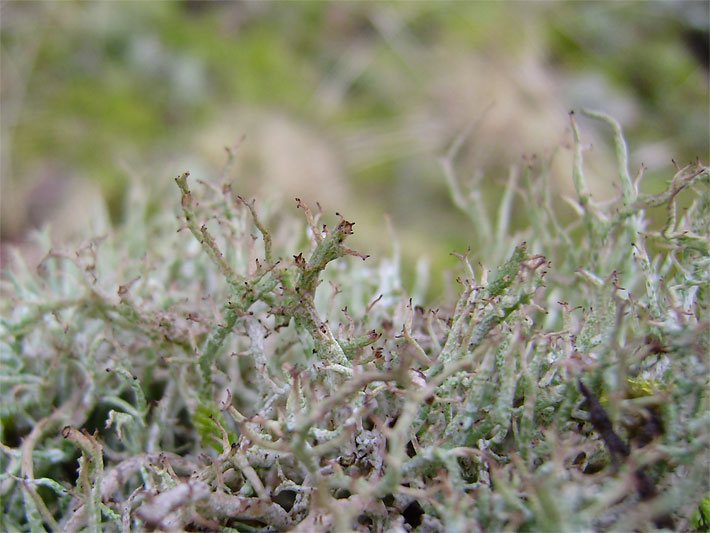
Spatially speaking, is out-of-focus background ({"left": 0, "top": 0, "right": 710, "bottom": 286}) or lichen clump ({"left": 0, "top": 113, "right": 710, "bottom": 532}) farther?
out-of-focus background ({"left": 0, "top": 0, "right": 710, "bottom": 286})

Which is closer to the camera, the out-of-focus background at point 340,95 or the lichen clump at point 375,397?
the lichen clump at point 375,397

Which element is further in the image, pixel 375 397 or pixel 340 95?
pixel 340 95

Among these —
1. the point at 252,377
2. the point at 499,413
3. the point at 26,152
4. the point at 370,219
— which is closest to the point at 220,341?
the point at 252,377

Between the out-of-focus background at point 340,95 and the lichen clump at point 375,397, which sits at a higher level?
the out-of-focus background at point 340,95

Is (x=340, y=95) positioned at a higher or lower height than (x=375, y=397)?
higher

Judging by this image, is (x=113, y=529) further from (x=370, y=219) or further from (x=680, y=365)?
(x=370, y=219)
